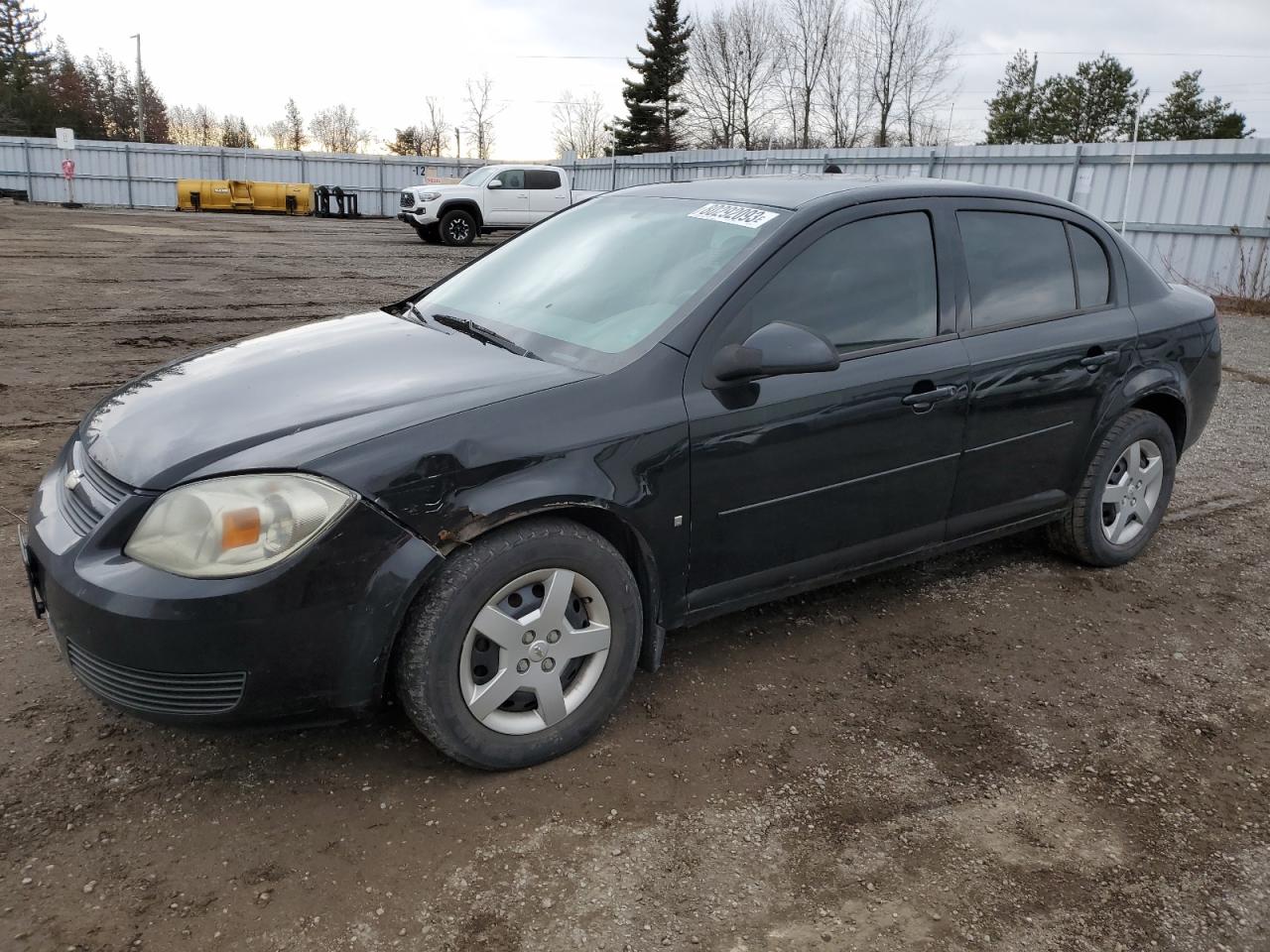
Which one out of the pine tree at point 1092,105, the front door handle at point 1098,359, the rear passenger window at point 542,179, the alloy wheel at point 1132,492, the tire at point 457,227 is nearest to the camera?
the front door handle at point 1098,359

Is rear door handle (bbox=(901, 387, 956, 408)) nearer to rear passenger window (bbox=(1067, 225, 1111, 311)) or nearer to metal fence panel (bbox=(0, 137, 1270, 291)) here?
rear passenger window (bbox=(1067, 225, 1111, 311))

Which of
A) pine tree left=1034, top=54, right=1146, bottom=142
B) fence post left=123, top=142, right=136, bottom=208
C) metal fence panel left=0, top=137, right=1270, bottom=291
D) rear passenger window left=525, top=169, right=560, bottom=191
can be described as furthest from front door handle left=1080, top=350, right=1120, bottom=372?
pine tree left=1034, top=54, right=1146, bottom=142

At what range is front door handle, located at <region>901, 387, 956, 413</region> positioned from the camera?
131 inches

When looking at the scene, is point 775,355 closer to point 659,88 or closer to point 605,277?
point 605,277

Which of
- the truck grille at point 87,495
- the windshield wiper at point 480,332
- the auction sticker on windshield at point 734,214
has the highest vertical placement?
the auction sticker on windshield at point 734,214

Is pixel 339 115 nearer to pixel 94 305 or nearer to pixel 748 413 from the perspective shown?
pixel 94 305

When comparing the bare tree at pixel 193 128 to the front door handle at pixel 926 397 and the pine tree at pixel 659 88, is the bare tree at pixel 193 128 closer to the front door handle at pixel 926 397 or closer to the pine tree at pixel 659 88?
the pine tree at pixel 659 88

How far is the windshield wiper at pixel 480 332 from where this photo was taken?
3057 millimetres

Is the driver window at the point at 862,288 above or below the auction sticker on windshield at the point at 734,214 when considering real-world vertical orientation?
below

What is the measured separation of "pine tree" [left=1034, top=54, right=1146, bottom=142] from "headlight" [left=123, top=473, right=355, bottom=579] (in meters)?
50.7

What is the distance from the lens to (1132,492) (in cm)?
433

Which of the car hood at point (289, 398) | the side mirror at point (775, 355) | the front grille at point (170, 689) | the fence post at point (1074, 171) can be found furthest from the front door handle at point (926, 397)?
the fence post at point (1074, 171)

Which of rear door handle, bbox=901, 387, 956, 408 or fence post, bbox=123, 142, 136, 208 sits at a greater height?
fence post, bbox=123, 142, 136, 208

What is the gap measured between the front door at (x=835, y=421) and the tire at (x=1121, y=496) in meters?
0.97
